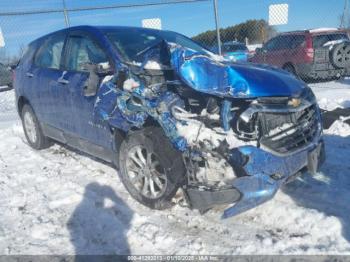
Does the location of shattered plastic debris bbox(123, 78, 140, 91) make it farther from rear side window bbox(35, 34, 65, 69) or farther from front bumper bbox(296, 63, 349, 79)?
front bumper bbox(296, 63, 349, 79)

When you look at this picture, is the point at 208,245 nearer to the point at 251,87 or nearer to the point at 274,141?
the point at 274,141

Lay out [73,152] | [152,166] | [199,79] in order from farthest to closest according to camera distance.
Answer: [73,152] → [152,166] → [199,79]

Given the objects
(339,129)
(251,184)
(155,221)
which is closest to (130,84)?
(155,221)

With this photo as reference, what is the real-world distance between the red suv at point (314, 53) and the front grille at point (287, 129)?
770 cm

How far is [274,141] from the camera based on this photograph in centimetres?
366

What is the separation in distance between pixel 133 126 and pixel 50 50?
2.42 meters

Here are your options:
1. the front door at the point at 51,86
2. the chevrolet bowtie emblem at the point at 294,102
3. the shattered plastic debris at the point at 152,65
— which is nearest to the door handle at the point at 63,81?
the front door at the point at 51,86

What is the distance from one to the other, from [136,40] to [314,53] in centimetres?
772

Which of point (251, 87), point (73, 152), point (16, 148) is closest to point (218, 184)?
point (251, 87)

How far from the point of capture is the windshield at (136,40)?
15.0 ft

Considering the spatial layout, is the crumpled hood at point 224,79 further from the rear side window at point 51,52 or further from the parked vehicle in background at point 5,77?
the parked vehicle in background at point 5,77

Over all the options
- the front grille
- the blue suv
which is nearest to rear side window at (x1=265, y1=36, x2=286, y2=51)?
the blue suv

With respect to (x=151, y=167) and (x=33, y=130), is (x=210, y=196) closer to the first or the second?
(x=151, y=167)

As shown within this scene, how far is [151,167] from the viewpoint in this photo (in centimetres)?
407
